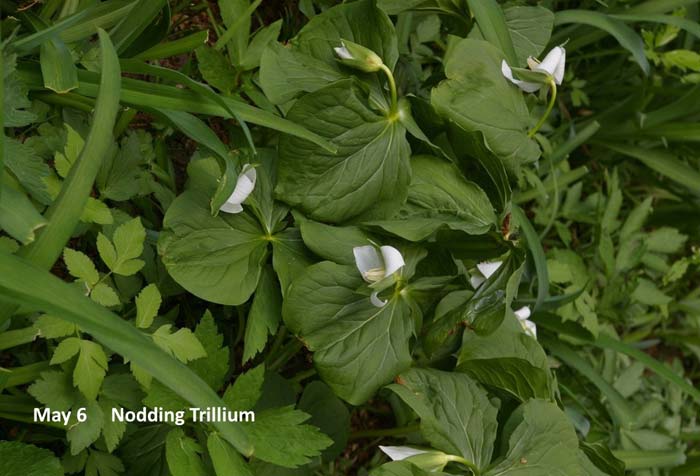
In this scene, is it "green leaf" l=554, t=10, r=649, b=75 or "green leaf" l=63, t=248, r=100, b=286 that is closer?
"green leaf" l=63, t=248, r=100, b=286

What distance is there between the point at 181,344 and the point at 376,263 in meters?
0.30

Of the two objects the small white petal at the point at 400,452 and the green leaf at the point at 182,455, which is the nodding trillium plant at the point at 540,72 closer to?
the small white petal at the point at 400,452

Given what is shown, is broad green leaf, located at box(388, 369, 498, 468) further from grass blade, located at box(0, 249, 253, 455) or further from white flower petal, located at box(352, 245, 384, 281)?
grass blade, located at box(0, 249, 253, 455)

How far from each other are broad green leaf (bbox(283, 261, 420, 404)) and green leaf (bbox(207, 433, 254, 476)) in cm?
18

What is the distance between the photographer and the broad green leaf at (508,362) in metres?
1.09

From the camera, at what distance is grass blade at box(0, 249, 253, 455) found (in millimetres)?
706

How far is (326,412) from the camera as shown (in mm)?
1213

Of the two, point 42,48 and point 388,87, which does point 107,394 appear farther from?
point 388,87

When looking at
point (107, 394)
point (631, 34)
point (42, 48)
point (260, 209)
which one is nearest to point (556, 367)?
point (631, 34)

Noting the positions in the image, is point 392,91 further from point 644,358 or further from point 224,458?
point 644,358

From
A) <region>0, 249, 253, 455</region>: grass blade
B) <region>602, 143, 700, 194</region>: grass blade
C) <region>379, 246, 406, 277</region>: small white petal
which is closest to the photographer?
<region>0, 249, 253, 455</region>: grass blade

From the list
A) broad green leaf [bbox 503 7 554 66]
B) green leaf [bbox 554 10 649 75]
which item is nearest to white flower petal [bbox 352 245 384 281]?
broad green leaf [bbox 503 7 554 66]

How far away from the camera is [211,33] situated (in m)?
1.47

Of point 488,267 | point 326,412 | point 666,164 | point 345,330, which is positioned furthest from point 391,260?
point 666,164
